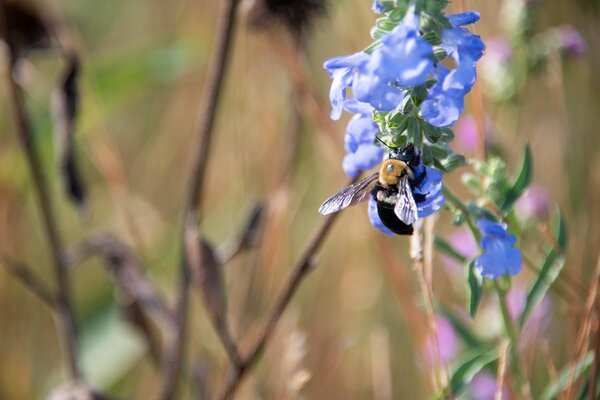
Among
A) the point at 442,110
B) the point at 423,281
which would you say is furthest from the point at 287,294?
the point at 442,110

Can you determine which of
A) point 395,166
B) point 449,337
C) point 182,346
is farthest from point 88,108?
point 395,166

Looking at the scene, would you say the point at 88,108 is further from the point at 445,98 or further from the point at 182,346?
the point at 445,98

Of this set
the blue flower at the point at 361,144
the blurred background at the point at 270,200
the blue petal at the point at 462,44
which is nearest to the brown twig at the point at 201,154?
the blurred background at the point at 270,200

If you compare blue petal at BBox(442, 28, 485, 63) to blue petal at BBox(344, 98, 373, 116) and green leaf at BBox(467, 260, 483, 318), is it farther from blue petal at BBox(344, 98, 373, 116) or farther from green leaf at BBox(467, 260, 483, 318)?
green leaf at BBox(467, 260, 483, 318)

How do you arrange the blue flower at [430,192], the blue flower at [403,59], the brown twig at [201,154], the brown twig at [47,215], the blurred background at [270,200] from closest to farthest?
the blue flower at [403,59] → the blue flower at [430,192] → the brown twig at [201,154] → the brown twig at [47,215] → the blurred background at [270,200]

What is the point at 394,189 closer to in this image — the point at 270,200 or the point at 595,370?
the point at 595,370

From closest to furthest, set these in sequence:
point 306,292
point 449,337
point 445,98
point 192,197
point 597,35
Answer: point 445,98 < point 192,197 < point 449,337 < point 597,35 < point 306,292

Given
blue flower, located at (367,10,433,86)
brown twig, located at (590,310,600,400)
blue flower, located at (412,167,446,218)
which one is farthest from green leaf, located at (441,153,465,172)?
brown twig, located at (590,310,600,400)

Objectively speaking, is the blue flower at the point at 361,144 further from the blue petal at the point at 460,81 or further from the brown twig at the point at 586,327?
the brown twig at the point at 586,327
